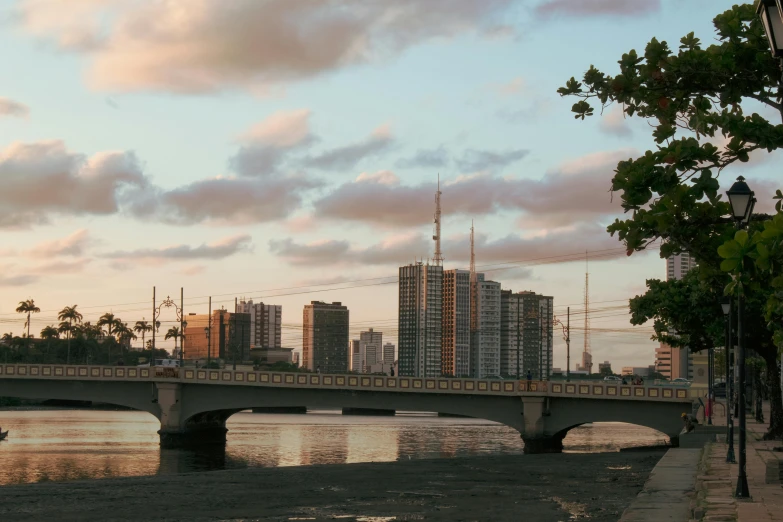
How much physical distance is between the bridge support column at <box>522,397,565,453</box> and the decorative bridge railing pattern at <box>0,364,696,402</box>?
2.46 feet

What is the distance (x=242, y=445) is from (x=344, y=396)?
11128mm

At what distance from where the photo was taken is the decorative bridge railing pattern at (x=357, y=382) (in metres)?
72.8

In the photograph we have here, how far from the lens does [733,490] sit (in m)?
24.3

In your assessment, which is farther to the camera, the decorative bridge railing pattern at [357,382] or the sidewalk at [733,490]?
the decorative bridge railing pattern at [357,382]

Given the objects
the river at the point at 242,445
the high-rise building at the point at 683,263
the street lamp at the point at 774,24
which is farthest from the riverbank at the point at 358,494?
the river at the point at 242,445

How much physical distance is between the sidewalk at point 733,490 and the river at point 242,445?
1513 inches

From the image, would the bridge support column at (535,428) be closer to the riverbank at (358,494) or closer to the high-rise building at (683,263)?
the high-rise building at (683,263)

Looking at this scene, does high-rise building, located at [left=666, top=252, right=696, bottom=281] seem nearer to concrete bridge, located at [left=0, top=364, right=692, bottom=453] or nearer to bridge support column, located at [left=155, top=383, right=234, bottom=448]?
concrete bridge, located at [left=0, top=364, right=692, bottom=453]

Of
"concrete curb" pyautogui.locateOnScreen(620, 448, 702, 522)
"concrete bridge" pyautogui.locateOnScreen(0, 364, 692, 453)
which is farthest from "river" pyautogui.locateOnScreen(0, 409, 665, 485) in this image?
"concrete curb" pyautogui.locateOnScreen(620, 448, 702, 522)

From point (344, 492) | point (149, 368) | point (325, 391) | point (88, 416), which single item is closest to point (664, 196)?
point (344, 492)

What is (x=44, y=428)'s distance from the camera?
104812 millimetres

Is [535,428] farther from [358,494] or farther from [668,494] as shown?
[668,494]

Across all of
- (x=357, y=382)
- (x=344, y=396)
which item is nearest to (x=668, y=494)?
(x=357, y=382)

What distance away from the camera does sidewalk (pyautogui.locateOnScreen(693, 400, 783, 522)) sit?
19922 mm
